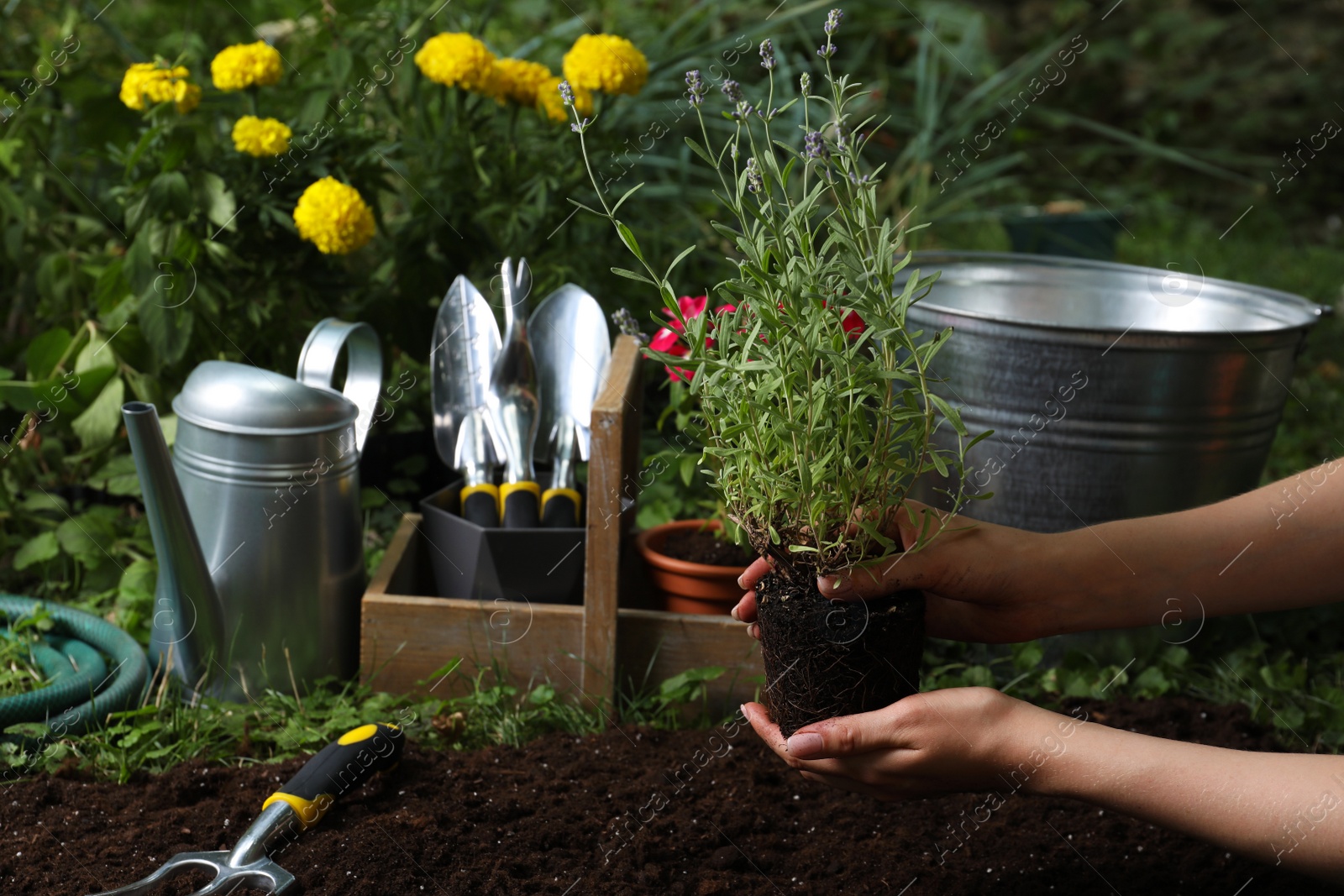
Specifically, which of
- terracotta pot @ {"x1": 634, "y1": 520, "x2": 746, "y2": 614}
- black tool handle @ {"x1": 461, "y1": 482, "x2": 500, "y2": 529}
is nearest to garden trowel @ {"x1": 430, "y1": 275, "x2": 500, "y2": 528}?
black tool handle @ {"x1": 461, "y1": 482, "x2": 500, "y2": 529}

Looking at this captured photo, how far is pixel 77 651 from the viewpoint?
1693mm

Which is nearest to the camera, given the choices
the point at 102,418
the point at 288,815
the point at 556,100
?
the point at 288,815

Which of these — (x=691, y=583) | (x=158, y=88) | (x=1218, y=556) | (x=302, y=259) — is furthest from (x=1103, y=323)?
(x=158, y=88)

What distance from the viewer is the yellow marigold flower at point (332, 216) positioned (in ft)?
6.11

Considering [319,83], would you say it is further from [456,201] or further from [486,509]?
[486,509]

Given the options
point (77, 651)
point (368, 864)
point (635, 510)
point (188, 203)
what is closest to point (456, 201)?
point (188, 203)

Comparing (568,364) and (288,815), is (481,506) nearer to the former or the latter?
(568,364)

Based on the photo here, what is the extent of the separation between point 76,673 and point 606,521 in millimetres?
859

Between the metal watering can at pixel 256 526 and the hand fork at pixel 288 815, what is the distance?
1.23ft

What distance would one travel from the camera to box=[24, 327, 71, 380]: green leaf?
2019 millimetres

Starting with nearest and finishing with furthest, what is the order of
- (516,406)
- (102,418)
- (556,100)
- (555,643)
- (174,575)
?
(174,575) → (555,643) → (516,406) → (102,418) → (556,100)

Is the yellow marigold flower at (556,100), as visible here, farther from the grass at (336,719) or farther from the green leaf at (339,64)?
the grass at (336,719)

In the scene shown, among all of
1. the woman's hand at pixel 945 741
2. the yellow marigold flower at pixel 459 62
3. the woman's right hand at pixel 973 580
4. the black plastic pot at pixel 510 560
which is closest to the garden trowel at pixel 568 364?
the black plastic pot at pixel 510 560

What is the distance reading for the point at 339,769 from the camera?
4.24 feet
